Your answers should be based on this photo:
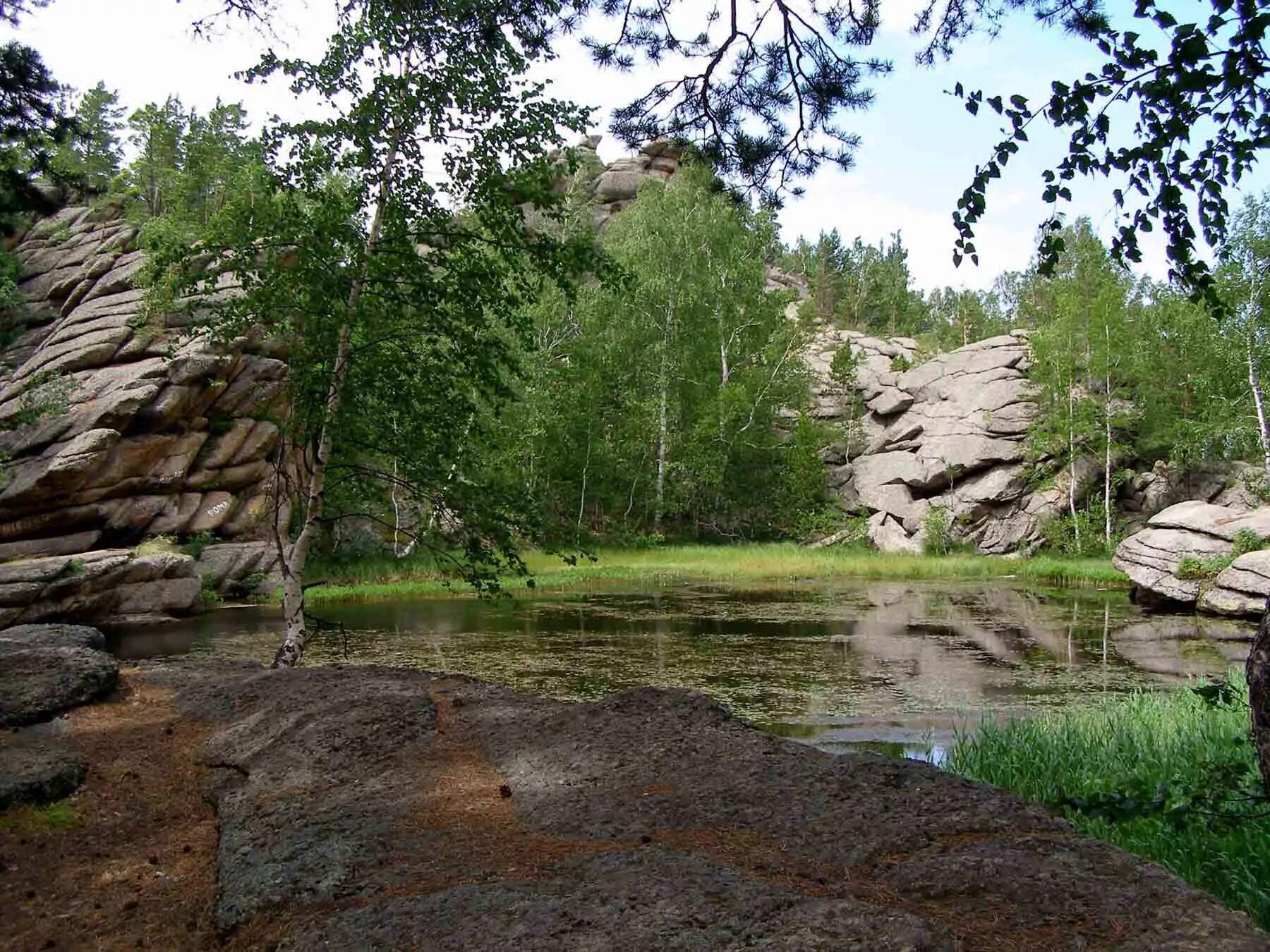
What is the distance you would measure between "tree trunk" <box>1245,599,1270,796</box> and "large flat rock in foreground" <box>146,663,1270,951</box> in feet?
1.46

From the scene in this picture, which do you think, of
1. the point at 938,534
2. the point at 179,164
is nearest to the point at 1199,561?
the point at 938,534

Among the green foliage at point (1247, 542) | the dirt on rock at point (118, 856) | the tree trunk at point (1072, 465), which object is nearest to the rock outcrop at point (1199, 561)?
the green foliage at point (1247, 542)

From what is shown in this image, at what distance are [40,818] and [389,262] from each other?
4678 mm

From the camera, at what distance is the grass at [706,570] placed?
21.5 metres

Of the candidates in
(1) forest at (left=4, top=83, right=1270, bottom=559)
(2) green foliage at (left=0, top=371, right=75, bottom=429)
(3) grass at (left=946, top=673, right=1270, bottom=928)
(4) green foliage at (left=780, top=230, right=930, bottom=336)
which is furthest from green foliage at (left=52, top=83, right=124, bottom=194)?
(4) green foliage at (left=780, top=230, right=930, bottom=336)

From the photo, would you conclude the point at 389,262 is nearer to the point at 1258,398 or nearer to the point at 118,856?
the point at 118,856

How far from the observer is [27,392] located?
19.4 m

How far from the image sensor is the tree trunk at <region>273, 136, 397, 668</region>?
7148 mm

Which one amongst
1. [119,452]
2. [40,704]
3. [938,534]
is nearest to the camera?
[40,704]

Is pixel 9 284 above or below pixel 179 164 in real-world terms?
below

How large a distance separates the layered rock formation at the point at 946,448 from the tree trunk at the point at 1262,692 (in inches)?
1167

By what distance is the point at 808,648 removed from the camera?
41.3ft

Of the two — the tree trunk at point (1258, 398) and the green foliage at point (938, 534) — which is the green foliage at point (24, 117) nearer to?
the tree trunk at point (1258, 398)

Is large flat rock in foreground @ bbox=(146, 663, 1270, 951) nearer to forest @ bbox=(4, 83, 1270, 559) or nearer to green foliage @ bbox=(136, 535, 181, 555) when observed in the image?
green foliage @ bbox=(136, 535, 181, 555)
